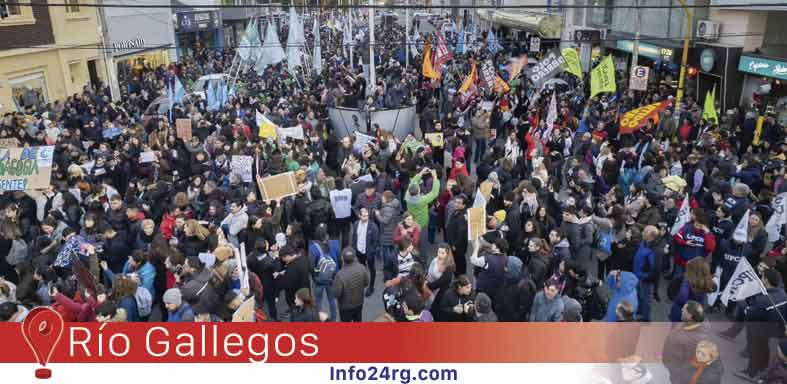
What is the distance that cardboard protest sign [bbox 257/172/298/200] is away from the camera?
26.6 feet

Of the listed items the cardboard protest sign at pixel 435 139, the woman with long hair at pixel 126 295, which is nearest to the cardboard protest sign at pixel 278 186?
the woman with long hair at pixel 126 295

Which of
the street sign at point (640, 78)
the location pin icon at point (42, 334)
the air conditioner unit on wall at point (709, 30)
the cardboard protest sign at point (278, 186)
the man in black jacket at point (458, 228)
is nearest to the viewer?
the location pin icon at point (42, 334)

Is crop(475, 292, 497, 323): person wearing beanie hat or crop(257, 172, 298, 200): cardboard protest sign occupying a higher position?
crop(257, 172, 298, 200): cardboard protest sign

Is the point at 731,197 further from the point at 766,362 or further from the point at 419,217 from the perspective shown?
the point at 419,217

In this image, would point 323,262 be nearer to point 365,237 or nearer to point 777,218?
point 365,237

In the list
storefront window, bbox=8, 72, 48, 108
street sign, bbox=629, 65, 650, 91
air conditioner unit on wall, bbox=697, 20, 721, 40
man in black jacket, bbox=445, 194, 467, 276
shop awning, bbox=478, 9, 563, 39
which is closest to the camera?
man in black jacket, bbox=445, 194, 467, 276

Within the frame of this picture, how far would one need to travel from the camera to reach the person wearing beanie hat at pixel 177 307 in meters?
5.57

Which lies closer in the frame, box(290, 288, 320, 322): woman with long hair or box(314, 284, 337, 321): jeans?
box(290, 288, 320, 322): woman with long hair

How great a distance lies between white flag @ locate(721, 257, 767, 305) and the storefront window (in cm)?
2208

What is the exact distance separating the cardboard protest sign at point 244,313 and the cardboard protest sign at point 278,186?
9.28 ft

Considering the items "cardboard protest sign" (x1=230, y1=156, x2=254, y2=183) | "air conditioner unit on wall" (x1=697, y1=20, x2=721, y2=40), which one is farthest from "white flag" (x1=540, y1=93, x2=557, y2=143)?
"air conditioner unit on wall" (x1=697, y1=20, x2=721, y2=40)

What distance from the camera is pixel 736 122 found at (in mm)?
14828

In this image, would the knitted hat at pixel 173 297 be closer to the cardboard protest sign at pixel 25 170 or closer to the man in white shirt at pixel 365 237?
the man in white shirt at pixel 365 237

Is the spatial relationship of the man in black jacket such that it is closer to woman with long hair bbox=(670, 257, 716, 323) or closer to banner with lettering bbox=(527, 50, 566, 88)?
woman with long hair bbox=(670, 257, 716, 323)
